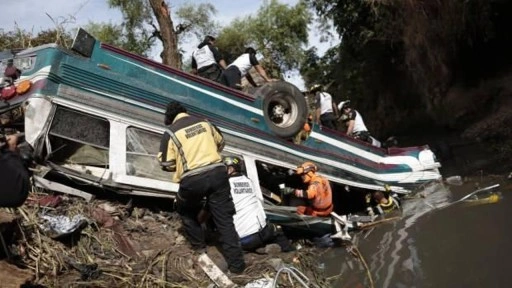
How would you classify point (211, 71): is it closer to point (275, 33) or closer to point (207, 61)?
point (207, 61)

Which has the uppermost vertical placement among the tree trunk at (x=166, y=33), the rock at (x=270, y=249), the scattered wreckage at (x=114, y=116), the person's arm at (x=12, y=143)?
the tree trunk at (x=166, y=33)

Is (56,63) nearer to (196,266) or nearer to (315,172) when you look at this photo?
(196,266)

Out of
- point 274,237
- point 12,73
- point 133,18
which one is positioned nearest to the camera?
point 12,73

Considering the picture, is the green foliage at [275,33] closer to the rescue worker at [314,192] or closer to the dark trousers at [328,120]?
the dark trousers at [328,120]

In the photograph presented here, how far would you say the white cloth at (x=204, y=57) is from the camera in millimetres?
7461

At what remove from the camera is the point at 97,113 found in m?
5.38

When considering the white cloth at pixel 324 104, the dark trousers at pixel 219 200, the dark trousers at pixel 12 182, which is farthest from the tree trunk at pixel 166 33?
the dark trousers at pixel 12 182

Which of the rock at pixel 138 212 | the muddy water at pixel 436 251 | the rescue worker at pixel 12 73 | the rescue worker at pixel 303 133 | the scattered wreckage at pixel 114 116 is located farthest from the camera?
the rescue worker at pixel 303 133

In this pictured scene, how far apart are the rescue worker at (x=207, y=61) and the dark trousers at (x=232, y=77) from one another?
0.20m

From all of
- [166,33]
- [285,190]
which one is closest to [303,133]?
[285,190]

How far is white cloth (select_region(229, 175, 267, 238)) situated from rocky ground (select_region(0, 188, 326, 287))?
0.24 meters

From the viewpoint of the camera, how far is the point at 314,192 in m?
6.49

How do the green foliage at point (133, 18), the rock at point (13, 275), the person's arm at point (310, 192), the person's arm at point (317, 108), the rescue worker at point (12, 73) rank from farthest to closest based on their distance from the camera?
the green foliage at point (133, 18) → the person's arm at point (317, 108) → the person's arm at point (310, 192) → the rescue worker at point (12, 73) → the rock at point (13, 275)

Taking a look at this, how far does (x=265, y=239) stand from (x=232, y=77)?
2405 mm
